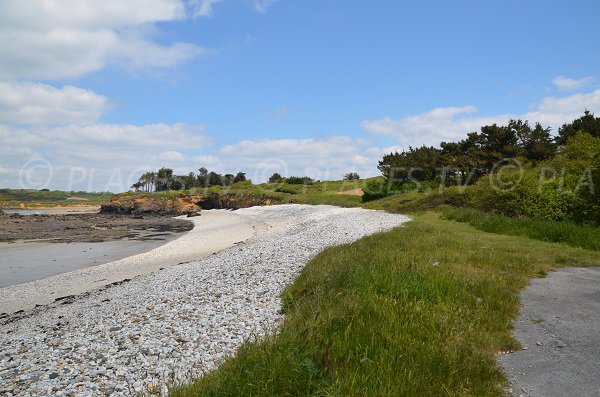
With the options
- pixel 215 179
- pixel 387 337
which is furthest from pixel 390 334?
pixel 215 179

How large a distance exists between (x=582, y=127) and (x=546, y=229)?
96.2 feet

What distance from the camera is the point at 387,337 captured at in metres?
5.91

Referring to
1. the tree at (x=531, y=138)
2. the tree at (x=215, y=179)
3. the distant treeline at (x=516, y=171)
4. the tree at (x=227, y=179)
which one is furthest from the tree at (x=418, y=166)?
the tree at (x=215, y=179)

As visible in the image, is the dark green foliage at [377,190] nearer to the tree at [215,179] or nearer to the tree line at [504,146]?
the tree line at [504,146]

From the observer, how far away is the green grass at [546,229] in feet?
52.9

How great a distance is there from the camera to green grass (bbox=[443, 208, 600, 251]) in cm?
1612

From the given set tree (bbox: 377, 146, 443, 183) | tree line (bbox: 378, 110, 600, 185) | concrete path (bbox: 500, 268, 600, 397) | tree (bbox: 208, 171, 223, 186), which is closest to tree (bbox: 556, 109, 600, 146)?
tree line (bbox: 378, 110, 600, 185)

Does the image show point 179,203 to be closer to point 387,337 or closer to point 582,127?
point 582,127

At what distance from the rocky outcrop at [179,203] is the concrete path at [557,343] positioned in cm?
7380

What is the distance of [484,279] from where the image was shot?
375 inches

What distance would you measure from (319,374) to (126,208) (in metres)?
99.1

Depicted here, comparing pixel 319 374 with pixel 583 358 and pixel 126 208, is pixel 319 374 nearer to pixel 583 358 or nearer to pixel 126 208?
pixel 583 358

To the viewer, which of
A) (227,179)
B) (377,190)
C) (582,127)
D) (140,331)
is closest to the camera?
(140,331)

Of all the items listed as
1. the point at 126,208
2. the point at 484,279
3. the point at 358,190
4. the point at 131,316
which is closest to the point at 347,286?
the point at 484,279
